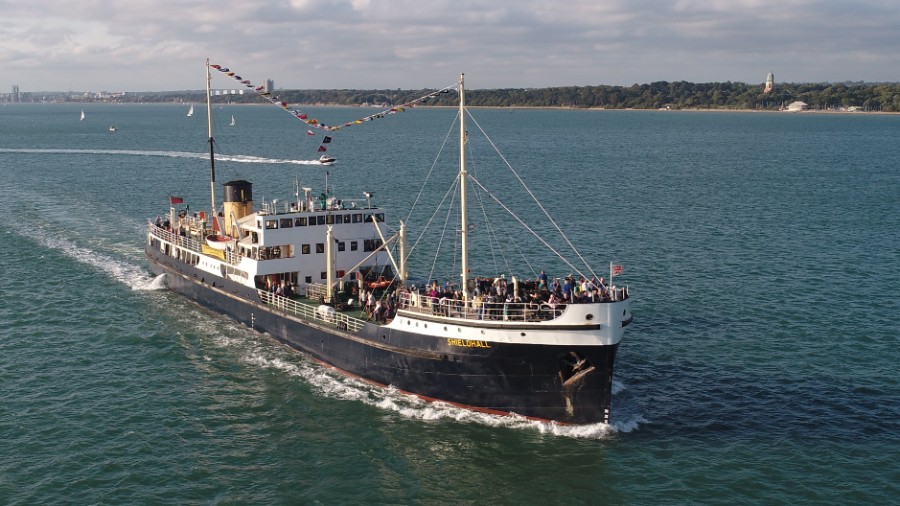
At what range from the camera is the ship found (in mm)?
28828

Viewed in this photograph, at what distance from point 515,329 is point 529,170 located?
8362cm

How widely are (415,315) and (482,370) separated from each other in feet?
10.9

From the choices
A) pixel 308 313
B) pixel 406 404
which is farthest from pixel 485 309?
pixel 308 313

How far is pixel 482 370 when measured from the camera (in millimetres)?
29938

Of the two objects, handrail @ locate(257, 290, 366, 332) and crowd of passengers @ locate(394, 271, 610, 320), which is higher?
crowd of passengers @ locate(394, 271, 610, 320)

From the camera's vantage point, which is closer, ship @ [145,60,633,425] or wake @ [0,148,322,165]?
ship @ [145,60,633,425]

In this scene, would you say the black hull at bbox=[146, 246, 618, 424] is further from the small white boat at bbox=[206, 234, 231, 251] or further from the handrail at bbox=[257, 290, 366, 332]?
→ the small white boat at bbox=[206, 234, 231, 251]

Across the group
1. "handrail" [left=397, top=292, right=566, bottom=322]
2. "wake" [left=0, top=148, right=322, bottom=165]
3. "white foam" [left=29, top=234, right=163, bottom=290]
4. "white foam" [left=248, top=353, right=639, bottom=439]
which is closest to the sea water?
"white foam" [left=248, top=353, right=639, bottom=439]

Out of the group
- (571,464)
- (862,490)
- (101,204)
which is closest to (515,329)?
(571,464)

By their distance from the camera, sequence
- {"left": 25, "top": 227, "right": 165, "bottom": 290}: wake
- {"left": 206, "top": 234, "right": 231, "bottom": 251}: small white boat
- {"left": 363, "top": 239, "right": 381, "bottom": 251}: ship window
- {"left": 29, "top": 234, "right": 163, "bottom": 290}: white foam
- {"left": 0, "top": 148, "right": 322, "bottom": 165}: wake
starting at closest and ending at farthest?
1. {"left": 363, "top": 239, "right": 381, "bottom": 251}: ship window
2. {"left": 206, "top": 234, "right": 231, "bottom": 251}: small white boat
3. {"left": 25, "top": 227, "right": 165, "bottom": 290}: wake
4. {"left": 29, "top": 234, "right": 163, "bottom": 290}: white foam
5. {"left": 0, "top": 148, "right": 322, "bottom": 165}: wake

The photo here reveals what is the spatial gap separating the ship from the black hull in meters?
0.04

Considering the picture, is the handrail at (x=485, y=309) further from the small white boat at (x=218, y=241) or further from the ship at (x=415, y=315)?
the small white boat at (x=218, y=241)

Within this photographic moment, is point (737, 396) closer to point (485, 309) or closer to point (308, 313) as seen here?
point (485, 309)

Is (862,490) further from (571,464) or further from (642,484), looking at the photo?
(571,464)
